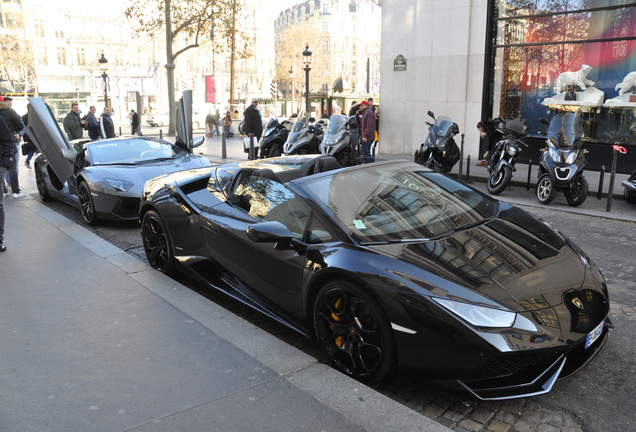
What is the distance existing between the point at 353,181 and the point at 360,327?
119cm

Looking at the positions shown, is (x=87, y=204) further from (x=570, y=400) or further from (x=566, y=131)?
(x=566, y=131)

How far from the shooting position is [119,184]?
756cm

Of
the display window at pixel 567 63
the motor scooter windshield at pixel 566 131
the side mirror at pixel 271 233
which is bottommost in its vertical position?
the side mirror at pixel 271 233

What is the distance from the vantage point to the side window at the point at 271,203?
145 inches

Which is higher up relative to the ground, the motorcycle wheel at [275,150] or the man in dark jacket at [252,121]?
the man in dark jacket at [252,121]

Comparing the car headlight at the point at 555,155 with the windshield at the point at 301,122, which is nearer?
the car headlight at the point at 555,155

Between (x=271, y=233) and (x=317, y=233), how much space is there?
1.00 feet

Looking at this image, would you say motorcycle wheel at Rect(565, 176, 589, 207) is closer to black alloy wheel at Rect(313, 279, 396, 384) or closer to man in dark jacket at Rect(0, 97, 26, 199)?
black alloy wheel at Rect(313, 279, 396, 384)

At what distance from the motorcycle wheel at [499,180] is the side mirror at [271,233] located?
279 inches

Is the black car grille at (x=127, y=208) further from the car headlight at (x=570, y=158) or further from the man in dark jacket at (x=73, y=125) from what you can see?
the man in dark jacket at (x=73, y=125)

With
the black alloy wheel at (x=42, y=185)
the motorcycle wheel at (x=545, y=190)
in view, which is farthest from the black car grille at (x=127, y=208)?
the motorcycle wheel at (x=545, y=190)

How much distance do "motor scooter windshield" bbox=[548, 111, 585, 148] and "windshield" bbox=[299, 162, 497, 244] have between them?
17.6ft

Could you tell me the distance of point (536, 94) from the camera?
14266mm

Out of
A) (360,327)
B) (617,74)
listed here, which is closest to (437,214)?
(360,327)
